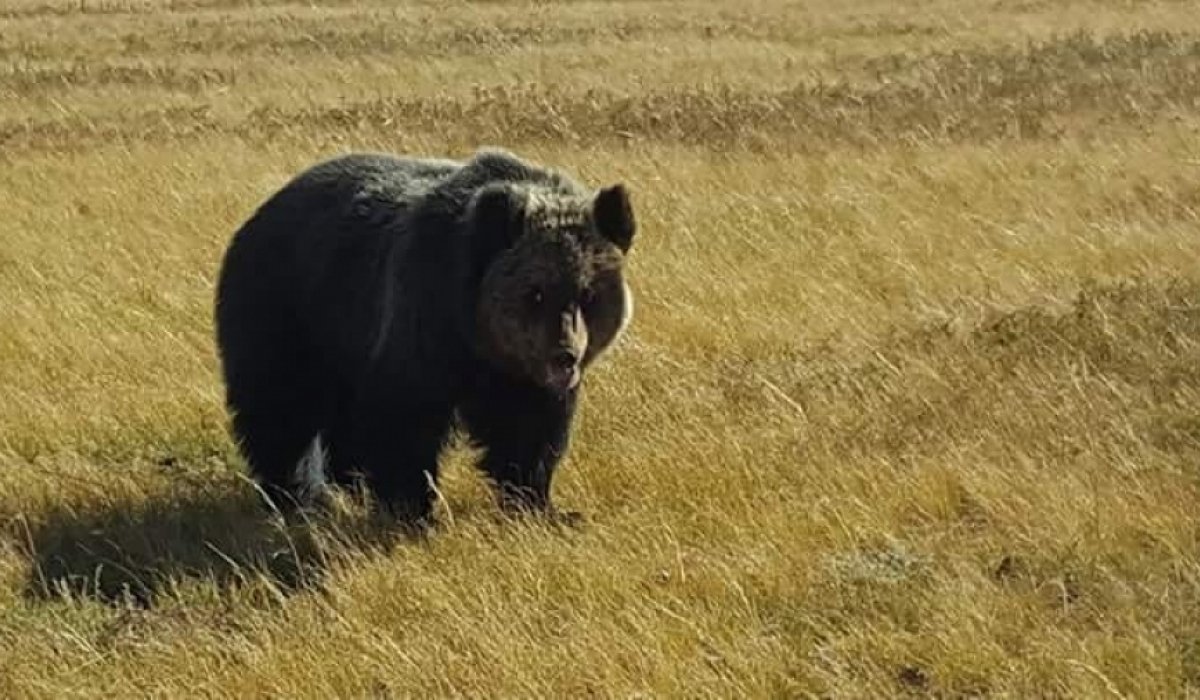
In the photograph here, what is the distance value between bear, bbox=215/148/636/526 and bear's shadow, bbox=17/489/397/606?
246 millimetres

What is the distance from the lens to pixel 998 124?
634 inches

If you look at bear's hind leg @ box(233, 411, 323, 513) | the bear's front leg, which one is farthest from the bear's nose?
bear's hind leg @ box(233, 411, 323, 513)

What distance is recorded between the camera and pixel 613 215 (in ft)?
20.7

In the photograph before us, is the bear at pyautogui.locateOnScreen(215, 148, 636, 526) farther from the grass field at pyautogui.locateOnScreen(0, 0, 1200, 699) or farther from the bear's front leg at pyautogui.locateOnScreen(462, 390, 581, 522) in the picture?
the grass field at pyautogui.locateOnScreen(0, 0, 1200, 699)

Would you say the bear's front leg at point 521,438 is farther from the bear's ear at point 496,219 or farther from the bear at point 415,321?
the bear's ear at point 496,219

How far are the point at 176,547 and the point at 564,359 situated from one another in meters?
1.77

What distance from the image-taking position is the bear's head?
610cm

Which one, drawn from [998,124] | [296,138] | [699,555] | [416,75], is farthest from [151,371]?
[416,75]

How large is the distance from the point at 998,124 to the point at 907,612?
11561 millimetres

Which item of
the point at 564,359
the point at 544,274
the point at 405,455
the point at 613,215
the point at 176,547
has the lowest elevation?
the point at 176,547

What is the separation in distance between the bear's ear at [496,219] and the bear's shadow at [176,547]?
46.4 inches

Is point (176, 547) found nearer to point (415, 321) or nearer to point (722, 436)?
point (415, 321)

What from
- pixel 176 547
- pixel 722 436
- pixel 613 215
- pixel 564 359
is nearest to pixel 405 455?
pixel 564 359

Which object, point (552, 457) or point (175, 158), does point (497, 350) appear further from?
point (175, 158)
